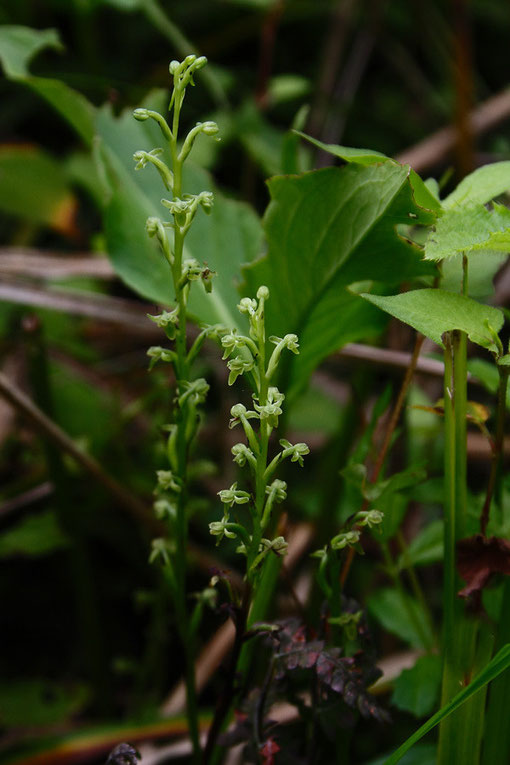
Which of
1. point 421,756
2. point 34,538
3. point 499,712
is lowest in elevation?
point 34,538

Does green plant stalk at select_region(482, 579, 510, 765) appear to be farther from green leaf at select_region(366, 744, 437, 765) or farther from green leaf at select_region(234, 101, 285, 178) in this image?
green leaf at select_region(234, 101, 285, 178)

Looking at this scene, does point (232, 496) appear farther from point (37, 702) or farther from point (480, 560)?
point (37, 702)

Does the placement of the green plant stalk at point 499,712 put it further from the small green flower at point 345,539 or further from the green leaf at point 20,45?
the green leaf at point 20,45

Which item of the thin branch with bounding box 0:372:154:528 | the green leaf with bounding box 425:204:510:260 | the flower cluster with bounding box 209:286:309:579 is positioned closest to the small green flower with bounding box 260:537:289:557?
the flower cluster with bounding box 209:286:309:579

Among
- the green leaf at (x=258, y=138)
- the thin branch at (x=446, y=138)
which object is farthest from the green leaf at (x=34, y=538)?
the thin branch at (x=446, y=138)

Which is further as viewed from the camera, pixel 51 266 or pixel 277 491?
pixel 51 266

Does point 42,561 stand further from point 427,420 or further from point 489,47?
point 489,47

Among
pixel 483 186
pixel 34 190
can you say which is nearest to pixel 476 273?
pixel 483 186
